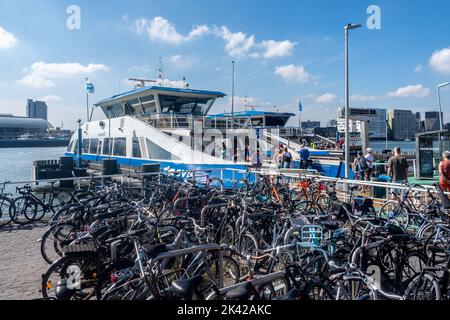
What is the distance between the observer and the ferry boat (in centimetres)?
1580

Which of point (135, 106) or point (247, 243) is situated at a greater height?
point (135, 106)

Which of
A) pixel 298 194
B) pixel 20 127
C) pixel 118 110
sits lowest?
pixel 298 194

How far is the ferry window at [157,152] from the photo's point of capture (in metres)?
16.0

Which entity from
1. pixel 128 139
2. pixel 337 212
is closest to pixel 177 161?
pixel 128 139

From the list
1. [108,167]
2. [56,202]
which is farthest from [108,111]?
[56,202]

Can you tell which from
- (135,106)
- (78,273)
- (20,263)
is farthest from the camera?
(135,106)

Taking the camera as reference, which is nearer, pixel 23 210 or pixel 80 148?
pixel 23 210

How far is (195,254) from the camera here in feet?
11.9

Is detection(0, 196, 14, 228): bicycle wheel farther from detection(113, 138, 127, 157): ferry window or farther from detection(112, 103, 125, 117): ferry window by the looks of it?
detection(112, 103, 125, 117): ferry window

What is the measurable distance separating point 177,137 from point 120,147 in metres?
4.15

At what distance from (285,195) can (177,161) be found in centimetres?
860

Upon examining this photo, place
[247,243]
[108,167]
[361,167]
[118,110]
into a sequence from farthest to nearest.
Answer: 1. [118,110]
2. [108,167]
3. [361,167]
4. [247,243]

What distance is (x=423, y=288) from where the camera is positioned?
294 centimetres

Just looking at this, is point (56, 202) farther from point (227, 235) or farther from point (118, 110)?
point (118, 110)
